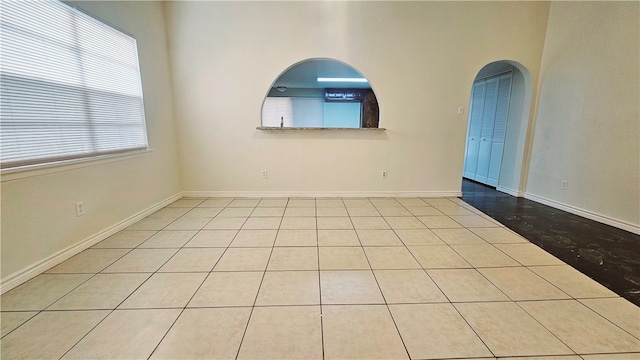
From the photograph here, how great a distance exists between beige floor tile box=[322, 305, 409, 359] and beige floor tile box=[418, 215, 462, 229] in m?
1.64

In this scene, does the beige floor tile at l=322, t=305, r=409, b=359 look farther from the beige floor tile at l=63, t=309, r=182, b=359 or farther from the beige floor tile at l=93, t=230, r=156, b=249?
the beige floor tile at l=93, t=230, r=156, b=249

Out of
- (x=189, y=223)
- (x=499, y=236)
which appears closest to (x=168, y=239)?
(x=189, y=223)

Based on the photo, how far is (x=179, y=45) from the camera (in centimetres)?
356

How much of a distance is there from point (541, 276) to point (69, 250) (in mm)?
3820

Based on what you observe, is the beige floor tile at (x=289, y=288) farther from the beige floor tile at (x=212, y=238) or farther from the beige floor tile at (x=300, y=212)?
the beige floor tile at (x=300, y=212)

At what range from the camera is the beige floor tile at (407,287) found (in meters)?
1.65

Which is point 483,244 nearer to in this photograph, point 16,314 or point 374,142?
point 374,142

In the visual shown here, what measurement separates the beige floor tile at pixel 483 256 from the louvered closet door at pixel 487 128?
327 cm

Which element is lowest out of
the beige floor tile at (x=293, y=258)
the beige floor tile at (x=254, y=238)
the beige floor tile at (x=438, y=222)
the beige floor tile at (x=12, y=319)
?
the beige floor tile at (x=12, y=319)

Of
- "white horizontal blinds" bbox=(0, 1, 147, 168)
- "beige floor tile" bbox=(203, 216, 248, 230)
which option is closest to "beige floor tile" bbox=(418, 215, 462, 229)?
"beige floor tile" bbox=(203, 216, 248, 230)

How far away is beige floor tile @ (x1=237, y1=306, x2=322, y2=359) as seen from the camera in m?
1.25

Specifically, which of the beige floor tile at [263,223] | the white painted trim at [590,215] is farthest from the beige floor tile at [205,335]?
the white painted trim at [590,215]

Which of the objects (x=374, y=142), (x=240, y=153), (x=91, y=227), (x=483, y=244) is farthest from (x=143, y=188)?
(x=483, y=244)

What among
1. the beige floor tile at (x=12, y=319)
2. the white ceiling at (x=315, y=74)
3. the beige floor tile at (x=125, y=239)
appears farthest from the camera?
the white ceiling at (x=315, y=74)
